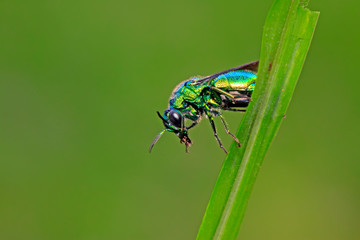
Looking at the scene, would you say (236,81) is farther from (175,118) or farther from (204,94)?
(175,118)

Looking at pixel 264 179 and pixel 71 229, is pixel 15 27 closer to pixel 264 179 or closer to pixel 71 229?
pixel 71 229

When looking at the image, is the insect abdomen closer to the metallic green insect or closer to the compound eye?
the metallic green insect

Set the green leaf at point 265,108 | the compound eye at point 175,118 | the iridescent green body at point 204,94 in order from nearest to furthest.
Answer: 1. the green leaf at point 265,108
2. the compound eye at point 175,118
3. the iridescent green body at point 204,94

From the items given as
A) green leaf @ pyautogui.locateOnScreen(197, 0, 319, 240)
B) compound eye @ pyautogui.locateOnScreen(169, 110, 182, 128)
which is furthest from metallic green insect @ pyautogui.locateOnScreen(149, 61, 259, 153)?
green leaf @ pyautogui.locateOnScreen(197, 0, 319, 240)

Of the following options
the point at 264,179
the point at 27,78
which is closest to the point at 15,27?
the point at 27,78

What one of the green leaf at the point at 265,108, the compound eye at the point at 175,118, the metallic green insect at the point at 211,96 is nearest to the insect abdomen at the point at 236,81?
the metallic green insect at the point at 211,96

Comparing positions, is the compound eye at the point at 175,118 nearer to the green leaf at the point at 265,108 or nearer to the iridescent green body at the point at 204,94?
the iridescent green body at the point at 204,94

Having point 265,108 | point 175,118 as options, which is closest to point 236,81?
point 175,118
